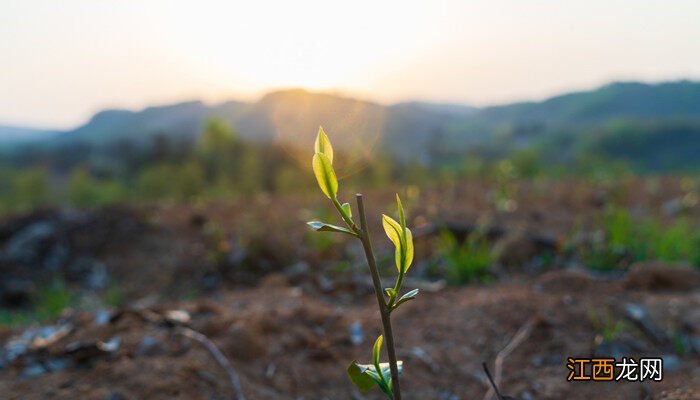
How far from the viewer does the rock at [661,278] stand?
2678mm

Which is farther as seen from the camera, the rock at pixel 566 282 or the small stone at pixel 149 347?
the rock at pixel 566 282

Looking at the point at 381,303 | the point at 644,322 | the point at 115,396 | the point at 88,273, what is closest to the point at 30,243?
the point at 88,273

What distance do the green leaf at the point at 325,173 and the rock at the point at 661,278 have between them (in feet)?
7.65

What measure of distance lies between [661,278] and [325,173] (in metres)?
2.53

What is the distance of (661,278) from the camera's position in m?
2.73

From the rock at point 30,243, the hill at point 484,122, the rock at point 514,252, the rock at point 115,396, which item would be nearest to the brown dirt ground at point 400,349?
the rock at point 115,396

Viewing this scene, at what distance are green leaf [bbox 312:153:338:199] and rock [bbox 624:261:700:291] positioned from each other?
2.33 metres

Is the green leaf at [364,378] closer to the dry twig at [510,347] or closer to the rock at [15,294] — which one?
the dry twig at [510,347]

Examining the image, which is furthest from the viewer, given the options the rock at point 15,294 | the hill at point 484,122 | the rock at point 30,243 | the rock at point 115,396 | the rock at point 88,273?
the hill at point 484,122

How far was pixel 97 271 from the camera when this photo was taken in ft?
15.4

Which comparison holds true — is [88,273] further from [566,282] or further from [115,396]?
[566,282]

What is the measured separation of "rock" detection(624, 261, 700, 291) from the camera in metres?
2.68

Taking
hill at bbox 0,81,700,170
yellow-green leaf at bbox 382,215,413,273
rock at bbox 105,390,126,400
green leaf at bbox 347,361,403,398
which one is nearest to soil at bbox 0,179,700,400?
rock at bbox 105,390,126,400

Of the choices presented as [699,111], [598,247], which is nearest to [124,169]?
[598,247]
